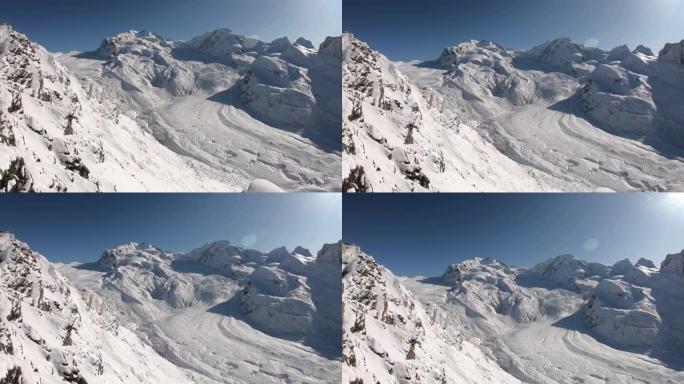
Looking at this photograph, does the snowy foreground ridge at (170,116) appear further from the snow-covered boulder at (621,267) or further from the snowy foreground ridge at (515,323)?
the snow-covered boulder at (621,267)

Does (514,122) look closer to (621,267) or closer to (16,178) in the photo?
(621,267)

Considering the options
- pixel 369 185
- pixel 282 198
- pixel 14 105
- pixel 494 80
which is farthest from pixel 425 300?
pixel 494 80

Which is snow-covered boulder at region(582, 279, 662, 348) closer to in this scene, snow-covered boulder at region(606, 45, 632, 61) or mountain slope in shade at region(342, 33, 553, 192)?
mountain slope in shade at region(342, 33, 553, 192)

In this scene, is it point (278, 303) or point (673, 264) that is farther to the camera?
point (278, 303)

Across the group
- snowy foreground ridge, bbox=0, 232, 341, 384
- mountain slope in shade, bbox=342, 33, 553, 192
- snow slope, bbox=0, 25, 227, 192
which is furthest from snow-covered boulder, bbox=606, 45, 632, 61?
snow slope, bbox=0, 25, 227, 192

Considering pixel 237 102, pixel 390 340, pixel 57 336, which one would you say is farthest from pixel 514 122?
pixel 57 336

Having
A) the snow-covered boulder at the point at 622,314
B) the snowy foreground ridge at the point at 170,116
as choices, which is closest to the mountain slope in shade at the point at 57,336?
the snowy foreground ridge at the point at 170,116
